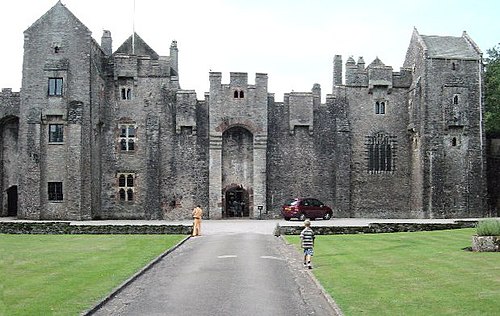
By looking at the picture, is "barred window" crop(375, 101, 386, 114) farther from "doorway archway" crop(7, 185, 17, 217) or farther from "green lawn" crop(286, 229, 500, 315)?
"doorway archway" crop(7, 185, 17, 217)

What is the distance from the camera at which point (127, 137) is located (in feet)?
156

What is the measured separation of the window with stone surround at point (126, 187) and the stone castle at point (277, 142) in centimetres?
8

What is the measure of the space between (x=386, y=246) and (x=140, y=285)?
471 inches

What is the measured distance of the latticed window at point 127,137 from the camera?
4734 cm

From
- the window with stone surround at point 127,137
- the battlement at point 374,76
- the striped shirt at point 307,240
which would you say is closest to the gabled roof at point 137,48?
the window with stone surround at point 127,137

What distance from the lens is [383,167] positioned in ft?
163

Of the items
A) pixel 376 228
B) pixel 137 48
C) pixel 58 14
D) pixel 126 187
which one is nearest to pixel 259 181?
pixel 126 187

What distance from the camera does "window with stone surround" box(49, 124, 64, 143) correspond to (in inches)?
1715

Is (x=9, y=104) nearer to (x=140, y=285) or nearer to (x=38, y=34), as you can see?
(x=38, y=34)

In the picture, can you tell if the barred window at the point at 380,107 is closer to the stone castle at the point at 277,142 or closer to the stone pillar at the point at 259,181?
the stone castle at the point at 277,142

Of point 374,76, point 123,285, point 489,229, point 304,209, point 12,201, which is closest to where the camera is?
point 123,285

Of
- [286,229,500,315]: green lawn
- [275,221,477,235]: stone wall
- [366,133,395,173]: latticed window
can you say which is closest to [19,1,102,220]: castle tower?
[275,221,477,235]: stone wall

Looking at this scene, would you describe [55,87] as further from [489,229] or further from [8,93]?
[489,229]

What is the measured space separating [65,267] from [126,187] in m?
28.5
